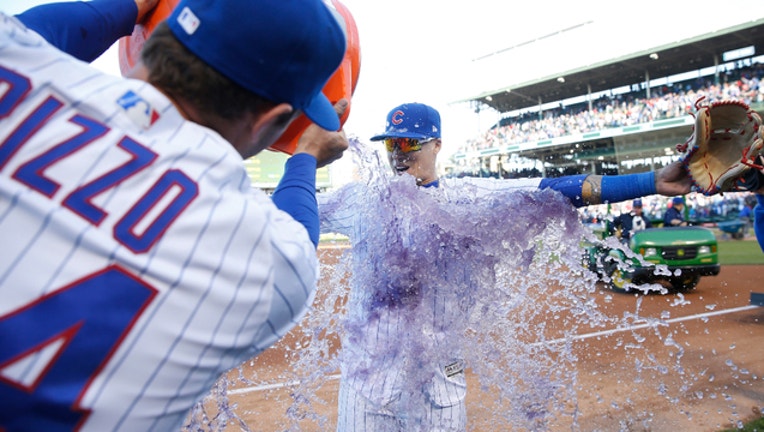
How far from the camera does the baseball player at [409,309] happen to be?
2162 millimetres

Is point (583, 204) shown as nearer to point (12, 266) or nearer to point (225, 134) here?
point (225, 134)

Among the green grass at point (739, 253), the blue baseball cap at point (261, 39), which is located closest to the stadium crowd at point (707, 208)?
the green grass at point (739, 253)

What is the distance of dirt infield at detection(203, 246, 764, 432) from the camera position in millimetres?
3820

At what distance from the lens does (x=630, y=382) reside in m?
4.67

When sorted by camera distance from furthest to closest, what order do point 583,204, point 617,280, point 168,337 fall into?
point 617,280
point 583,204
point 168,337

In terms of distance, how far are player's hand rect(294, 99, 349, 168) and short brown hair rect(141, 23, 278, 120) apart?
0.43 meters

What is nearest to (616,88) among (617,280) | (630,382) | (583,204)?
(617,280)

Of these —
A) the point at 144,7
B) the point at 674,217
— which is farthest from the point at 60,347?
the point at 674,217

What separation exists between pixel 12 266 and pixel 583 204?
2.04m

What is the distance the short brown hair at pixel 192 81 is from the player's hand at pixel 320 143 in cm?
43

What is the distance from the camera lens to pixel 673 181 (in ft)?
6.99

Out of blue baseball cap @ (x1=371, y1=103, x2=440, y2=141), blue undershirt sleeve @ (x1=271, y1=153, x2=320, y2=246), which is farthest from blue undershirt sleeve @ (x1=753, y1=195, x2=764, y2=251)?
blue undershirt sleeve @ (x1=271, y1=153, x2=320, y2=246)

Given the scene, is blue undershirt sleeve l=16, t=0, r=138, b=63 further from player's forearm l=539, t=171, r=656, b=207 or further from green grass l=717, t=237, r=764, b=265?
green grass l=717, t=237, r=764, b=265

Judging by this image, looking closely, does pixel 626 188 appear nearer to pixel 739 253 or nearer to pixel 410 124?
pixel 410 124
